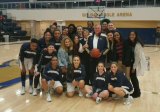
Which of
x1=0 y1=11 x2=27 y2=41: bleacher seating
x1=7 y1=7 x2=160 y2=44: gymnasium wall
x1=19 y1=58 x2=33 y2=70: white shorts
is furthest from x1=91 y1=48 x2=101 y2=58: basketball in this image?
x1=0 y1=11 x2=27 y2=41: bleacher seating

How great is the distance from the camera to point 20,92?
22.0 ft

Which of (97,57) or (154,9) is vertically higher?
(154,9)

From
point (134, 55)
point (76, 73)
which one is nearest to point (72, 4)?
point (76, 73)

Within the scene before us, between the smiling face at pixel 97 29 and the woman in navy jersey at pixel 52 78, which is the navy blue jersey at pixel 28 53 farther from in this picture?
the smiling face at pixel 97 29

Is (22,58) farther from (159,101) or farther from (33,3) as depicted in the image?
(33,3)

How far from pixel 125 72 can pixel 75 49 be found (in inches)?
53.9

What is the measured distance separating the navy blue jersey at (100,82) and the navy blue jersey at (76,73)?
35cm

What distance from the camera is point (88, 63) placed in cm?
668

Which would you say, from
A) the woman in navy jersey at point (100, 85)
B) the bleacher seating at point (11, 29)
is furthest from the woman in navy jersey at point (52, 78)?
the bleacher seating at point (11, 29)

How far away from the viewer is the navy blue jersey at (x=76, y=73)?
20.8 ft

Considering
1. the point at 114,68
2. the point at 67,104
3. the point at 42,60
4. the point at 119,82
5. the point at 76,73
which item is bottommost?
the point at 67,104

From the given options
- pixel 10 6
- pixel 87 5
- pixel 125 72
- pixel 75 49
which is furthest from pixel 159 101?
pixel 10 6

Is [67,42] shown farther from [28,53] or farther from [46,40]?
[28,53]

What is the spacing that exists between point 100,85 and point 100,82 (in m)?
0.07
